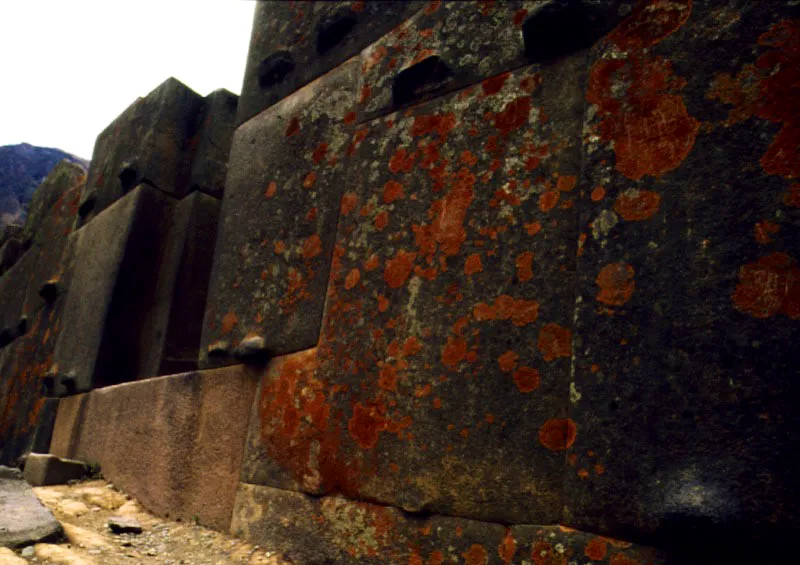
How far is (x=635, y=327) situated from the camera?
3.90 feet

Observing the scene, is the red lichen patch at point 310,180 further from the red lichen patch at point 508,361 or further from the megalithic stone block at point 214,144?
the megalithic stone block at point 214,144

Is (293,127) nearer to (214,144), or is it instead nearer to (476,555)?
(214,144)

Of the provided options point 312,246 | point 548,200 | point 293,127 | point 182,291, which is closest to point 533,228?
point 548,200

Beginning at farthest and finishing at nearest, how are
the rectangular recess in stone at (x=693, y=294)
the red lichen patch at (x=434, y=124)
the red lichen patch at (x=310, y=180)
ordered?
the red lichen patch at (x=310, y=180) → the red lichen patch at (x=434, y=124) → the rectangular recess in stone at (x=693, y=294)

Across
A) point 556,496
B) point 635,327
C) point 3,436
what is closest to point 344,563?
point 556,496

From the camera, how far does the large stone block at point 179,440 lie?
6.75ft

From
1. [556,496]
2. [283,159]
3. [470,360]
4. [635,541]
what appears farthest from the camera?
[283,159]

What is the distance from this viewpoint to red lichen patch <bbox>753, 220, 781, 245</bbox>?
1.07 m

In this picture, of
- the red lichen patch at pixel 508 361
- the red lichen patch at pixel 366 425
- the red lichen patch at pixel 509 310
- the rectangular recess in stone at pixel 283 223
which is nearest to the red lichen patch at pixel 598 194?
the red lichen patch at pixel 509 310

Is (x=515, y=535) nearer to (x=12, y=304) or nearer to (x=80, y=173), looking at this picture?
(x=80, y=173)

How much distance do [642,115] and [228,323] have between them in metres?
1.59

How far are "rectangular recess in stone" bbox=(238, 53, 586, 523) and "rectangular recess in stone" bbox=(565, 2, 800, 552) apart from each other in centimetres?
9

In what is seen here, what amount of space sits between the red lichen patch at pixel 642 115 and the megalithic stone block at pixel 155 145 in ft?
8.22

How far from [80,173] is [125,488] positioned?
314 cm
